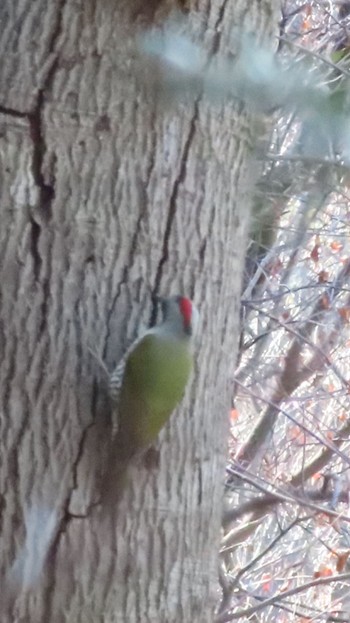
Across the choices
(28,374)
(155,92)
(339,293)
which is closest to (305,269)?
(339,293)

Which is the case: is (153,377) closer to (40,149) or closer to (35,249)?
(35,249)

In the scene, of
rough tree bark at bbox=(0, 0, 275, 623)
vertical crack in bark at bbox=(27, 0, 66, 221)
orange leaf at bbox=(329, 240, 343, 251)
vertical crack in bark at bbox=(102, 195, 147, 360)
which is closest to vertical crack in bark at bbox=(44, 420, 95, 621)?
rough tree bark at bbox=(0, 0, 275, 623)

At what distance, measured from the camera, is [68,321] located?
4.29 ft

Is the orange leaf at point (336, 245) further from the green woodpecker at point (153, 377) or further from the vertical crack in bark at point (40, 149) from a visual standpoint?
the vertical crack in bark at point (40, 149)

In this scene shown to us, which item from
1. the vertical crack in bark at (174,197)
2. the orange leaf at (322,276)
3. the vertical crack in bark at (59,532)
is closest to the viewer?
the vertical crack in bark at (59,532)

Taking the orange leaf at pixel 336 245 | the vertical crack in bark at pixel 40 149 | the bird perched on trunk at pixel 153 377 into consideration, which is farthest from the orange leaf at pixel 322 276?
the vertical crack in bark at pixel 40 149

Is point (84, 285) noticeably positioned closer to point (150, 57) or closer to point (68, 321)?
point (68, 321)

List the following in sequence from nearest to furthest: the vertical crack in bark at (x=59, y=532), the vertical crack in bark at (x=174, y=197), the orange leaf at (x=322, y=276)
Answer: the vertical crack in bark at (x=59, y=532), the vertical crack in bark at (x=174, y=197), the orange leaf at (x=322, y=276)

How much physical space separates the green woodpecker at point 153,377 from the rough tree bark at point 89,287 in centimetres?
3

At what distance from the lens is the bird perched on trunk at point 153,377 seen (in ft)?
4.32

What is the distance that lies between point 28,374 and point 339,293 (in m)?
2.86

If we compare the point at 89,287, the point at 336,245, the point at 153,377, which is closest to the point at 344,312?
the point at 336,245

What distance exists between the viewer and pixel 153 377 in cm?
143

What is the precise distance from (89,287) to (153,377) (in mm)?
204
